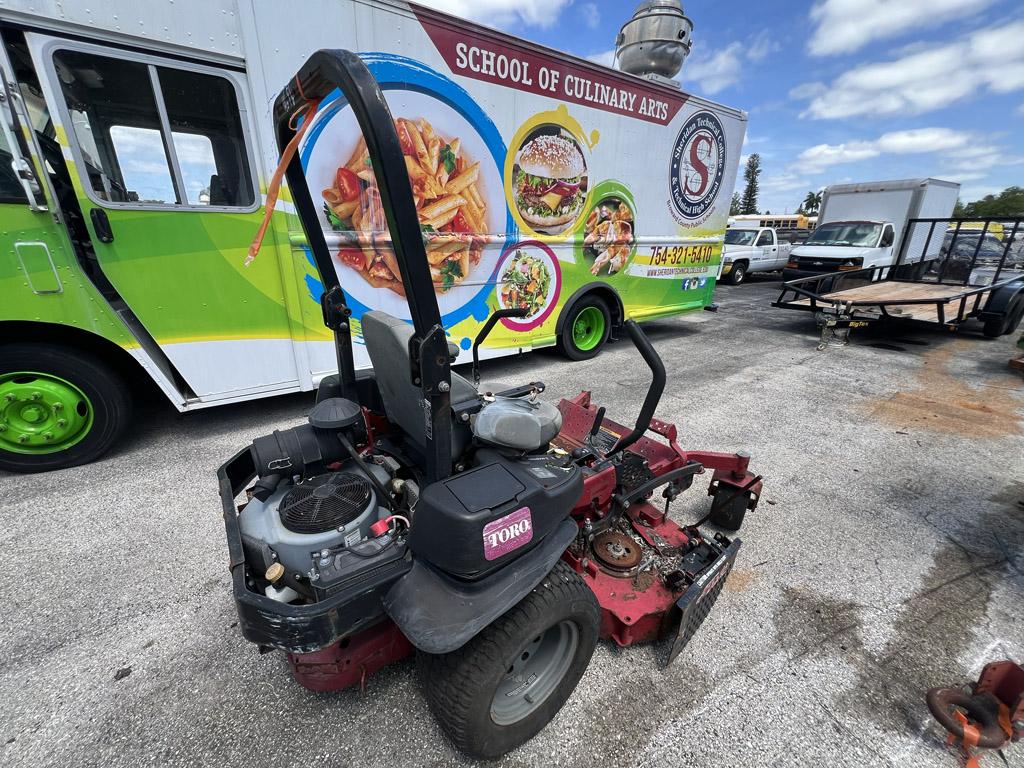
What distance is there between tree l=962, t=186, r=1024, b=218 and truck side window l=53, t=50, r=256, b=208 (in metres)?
86.3

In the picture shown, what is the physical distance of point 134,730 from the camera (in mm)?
1623

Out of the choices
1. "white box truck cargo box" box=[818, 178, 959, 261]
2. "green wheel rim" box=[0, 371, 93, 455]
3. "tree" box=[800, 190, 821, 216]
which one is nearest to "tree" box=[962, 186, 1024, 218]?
"tree" box=[800, 190, 821, 216]

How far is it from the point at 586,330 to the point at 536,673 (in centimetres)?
515

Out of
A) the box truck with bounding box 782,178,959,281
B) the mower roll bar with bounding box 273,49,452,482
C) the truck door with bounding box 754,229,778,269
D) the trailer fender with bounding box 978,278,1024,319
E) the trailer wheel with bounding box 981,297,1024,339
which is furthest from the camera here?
the truck door with bounding box 754,229,778,269

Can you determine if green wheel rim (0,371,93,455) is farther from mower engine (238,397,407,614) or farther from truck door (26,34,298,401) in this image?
mower engine (238,397,407,614)

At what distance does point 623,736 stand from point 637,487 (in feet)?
3.38

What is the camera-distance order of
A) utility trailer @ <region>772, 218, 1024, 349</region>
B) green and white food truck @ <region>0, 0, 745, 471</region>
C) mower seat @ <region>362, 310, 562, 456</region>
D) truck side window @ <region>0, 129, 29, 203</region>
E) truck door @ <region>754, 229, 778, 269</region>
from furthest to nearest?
truck door @ <region>754, 229, 778, 269</region> → utility trailer @ <region>772, 218, 1024, 349</region> → green and white food truck @ <region>0, 0, 745, 471</region> → truck side window @ <region>0, 129, 29, 203</region> → mower seat @ <region>362, 310, 562, 456</region>

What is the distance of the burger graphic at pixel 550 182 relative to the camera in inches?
182

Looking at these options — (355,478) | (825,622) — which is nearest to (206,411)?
(355,478)

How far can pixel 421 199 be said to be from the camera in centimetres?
399

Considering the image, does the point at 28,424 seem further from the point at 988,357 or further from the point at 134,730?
the point at 988,357

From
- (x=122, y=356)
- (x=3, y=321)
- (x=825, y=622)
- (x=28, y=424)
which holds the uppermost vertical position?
(x=3, y=321)

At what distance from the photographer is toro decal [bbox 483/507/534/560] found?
123 centimetres

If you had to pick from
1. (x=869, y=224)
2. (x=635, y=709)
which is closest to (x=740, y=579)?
(x=635, y=709)
